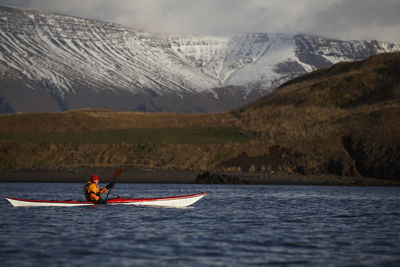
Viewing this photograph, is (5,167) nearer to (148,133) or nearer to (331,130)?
(148,133)

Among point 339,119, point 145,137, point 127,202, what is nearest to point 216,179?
point 145,137

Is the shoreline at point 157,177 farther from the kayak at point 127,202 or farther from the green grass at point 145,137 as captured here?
the kayak at point 127,202

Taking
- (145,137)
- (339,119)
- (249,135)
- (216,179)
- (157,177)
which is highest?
(339,119)

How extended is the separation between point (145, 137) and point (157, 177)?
1469 cm

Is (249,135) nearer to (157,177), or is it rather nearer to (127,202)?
(157,177)

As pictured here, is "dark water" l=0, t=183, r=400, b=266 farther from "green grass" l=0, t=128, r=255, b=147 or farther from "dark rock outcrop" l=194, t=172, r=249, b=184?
"green grass" l=0, t=128, r=255, b=147

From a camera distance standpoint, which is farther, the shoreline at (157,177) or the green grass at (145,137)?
the green grass at (145,137)

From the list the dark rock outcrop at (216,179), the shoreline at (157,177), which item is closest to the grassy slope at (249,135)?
the shoreline at (157,177)

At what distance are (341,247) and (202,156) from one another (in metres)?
53.0

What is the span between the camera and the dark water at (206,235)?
22.3m

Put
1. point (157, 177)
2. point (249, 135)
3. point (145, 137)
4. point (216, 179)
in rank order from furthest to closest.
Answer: point (249, 135) < point (145, 137) < point (157, 177) < point (216, 179)

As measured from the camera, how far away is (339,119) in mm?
89500

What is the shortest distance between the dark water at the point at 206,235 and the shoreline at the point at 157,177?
83.5 ft

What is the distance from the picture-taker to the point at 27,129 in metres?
89.8
